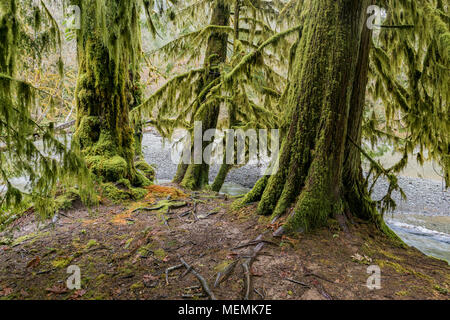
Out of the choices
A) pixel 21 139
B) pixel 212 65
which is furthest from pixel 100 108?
pixel 212 65

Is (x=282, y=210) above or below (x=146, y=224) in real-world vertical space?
above

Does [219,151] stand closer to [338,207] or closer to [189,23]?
[189,23]

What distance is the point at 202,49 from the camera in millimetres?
8766

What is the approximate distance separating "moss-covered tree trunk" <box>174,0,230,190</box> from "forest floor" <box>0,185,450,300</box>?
4360mm

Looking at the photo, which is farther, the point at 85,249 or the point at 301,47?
the point at 301,47

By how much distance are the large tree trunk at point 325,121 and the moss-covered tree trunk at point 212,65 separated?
4.44m

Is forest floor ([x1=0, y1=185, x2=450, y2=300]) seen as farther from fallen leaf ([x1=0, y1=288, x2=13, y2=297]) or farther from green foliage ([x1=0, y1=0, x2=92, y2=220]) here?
green foliage ([x1=0, y1=0, x2=92, y2=220])

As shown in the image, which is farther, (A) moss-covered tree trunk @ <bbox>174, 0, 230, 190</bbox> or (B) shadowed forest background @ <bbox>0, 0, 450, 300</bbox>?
(A) moss-covered tree trunk @ <bbox>174, 0, 230, 190</bbox>

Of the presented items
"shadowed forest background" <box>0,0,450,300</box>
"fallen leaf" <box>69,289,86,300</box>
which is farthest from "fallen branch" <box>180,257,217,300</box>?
"fallen leaf" <box>69,289,86,300</box>

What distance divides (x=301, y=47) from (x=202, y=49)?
5640mm

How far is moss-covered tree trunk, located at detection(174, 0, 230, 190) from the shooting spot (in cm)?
792

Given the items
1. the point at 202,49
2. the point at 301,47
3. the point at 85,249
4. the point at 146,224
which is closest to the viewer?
the point at 85,249
